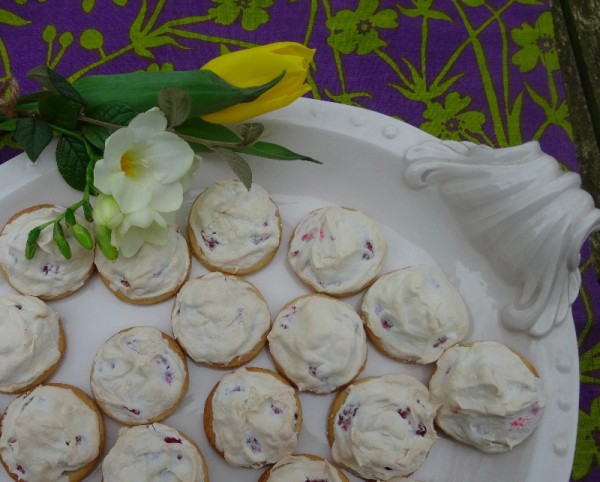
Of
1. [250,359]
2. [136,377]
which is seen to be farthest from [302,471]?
[136,377]

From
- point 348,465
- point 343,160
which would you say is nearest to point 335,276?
point 343,160

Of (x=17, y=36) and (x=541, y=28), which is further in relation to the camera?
(x=541, y=28)

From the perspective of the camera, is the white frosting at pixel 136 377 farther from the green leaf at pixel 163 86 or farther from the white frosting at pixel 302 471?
the green leaf at pixel 163 86

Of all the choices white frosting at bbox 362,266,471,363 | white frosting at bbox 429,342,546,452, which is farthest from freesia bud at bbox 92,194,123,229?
white frosting at bbox 429,342,546,452

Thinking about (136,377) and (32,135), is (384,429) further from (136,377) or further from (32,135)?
(32,135)

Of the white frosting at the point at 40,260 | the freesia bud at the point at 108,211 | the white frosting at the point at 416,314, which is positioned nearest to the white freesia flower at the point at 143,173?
the freesia bud at the point at 108,211

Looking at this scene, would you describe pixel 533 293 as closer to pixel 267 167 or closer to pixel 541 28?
pixel 267 167
